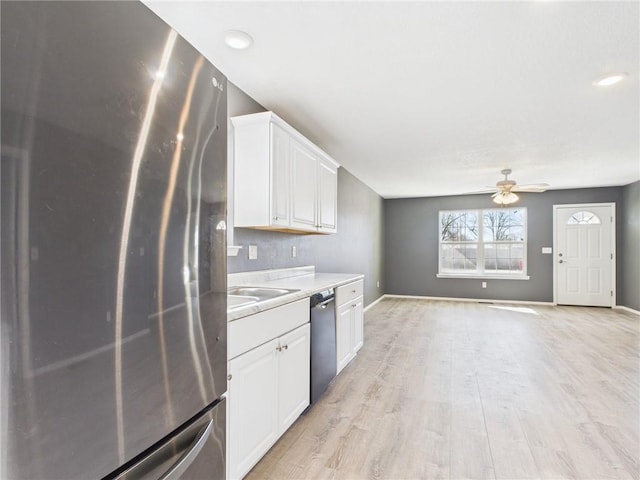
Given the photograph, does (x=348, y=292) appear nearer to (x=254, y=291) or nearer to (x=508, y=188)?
(x=254, y=291)

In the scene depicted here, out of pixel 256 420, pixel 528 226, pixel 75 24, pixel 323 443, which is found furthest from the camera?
pixel 528 226

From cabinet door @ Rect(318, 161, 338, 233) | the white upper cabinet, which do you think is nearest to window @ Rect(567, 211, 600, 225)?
cabinet door @ Rect(318, 161, 338, 233)

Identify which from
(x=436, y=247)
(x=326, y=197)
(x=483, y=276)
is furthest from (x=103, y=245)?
(x=483, y=276)

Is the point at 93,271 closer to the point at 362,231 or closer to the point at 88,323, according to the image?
the point at 88,323

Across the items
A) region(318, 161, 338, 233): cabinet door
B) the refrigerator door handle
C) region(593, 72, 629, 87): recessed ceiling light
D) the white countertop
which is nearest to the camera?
the refrigerator door handle

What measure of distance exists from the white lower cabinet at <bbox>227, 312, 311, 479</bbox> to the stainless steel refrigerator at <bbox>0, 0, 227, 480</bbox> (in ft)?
1.74

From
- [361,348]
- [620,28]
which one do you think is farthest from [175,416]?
[361,348]

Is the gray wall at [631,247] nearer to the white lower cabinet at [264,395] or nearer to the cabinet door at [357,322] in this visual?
the cabinet door at [357,322]

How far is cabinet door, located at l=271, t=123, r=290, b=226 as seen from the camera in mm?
2386

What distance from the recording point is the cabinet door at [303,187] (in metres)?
2.68

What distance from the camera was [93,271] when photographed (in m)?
0.66

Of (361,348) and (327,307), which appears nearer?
(327,307)

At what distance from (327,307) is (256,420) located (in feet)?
3.47

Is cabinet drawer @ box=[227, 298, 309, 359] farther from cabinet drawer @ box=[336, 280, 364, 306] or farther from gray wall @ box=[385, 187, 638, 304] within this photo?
gray wall @ box=[385, 187, 638, 304]
